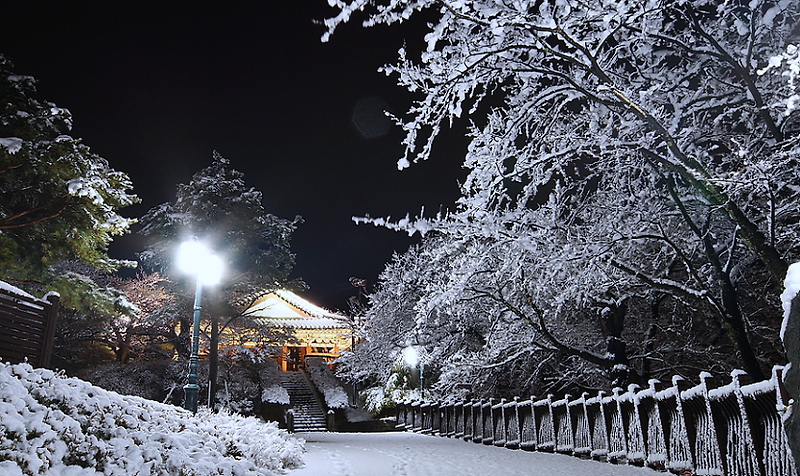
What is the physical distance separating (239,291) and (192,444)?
59.0 feet

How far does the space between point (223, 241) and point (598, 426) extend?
1964cm

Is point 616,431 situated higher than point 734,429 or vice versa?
point 734,429

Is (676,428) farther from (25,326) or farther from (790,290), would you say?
(25,326)

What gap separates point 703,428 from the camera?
22.4ft

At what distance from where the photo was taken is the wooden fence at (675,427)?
18.6 ft

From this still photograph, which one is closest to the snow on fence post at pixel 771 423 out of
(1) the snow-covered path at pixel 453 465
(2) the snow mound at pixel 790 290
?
(1) the snow-covered path at pixel 453 465

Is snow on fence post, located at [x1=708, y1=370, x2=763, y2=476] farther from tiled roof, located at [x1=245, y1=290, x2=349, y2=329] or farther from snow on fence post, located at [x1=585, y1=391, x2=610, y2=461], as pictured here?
tiled roof, located at [x1=245, y1=290, x2=349, y2=329]

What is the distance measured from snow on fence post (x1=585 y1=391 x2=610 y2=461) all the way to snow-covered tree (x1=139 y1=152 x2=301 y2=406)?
17.4m

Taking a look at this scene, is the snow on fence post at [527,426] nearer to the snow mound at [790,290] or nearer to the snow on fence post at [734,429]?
the snow on fence post at [734,429]

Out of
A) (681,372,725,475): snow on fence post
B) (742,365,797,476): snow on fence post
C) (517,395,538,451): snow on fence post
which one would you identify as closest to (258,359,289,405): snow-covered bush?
(517,395,538,451): snow on fence post

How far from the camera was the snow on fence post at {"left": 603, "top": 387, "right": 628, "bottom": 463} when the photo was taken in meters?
9.12

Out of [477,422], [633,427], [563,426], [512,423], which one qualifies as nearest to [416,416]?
[477,422]

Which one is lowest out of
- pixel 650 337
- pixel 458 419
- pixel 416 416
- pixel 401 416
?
pixel 401 416

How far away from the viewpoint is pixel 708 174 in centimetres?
795
